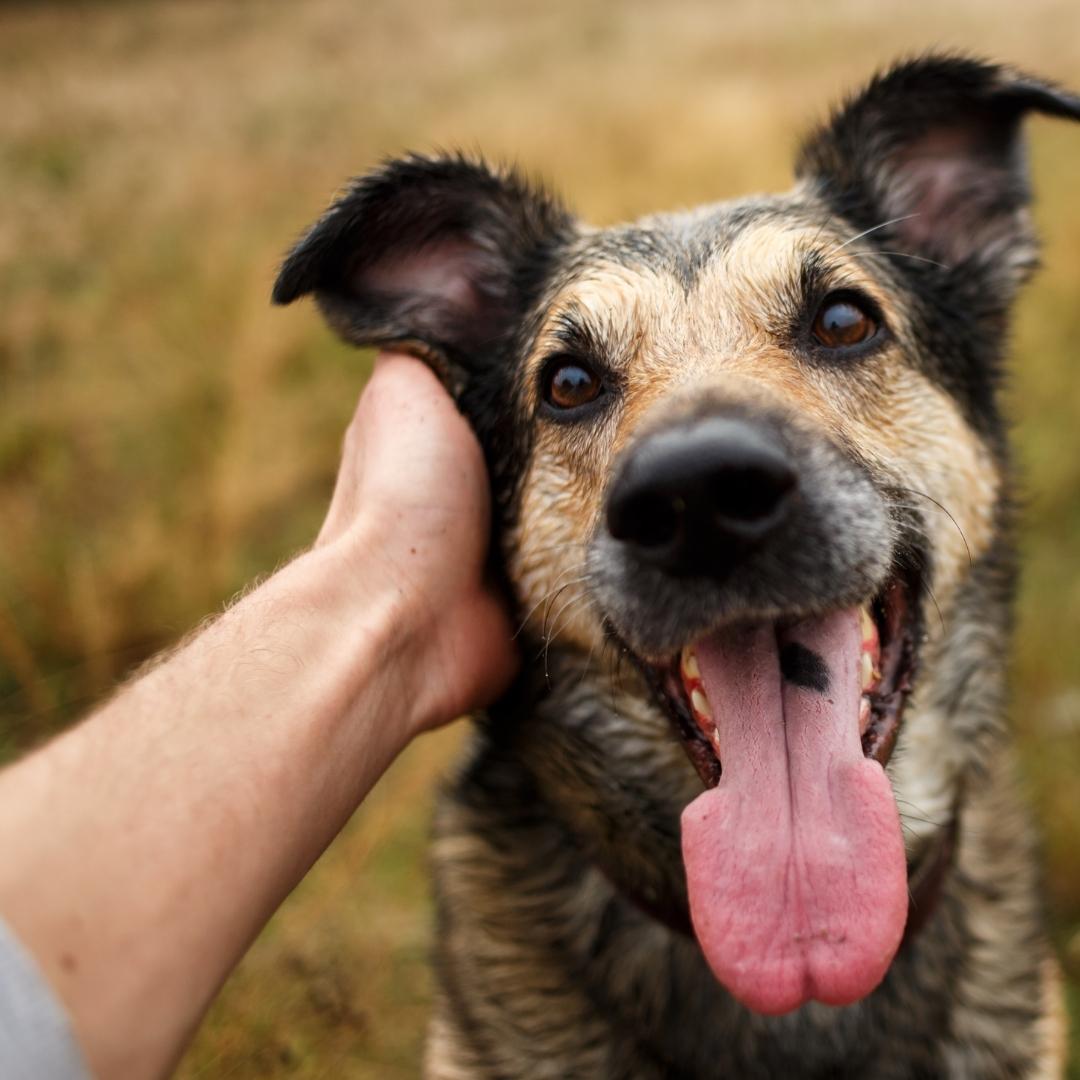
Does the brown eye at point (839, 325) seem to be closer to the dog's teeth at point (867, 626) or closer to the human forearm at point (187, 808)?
the dog's teeth at point (867, 626)

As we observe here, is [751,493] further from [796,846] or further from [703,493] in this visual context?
[796,846]

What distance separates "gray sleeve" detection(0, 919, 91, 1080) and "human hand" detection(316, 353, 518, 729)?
114cm

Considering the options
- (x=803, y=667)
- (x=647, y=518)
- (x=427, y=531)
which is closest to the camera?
(x=647, y=518)

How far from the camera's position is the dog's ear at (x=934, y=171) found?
307 cm

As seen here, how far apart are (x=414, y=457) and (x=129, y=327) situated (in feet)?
19.2

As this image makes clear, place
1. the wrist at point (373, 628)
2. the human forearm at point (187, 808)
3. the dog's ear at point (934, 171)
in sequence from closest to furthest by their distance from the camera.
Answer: the human forearm at point (187, 808) < the wrist at point (373, 628) < the dog's ear at point (934, 171)

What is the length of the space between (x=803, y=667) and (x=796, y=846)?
388 millimetres

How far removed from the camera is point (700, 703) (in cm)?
238

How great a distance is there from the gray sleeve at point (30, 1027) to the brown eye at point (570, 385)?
1864 mm

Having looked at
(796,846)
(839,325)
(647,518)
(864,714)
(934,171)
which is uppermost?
(934,171)

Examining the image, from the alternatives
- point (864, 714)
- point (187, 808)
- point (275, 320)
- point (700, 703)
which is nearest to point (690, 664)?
point (700, 703)

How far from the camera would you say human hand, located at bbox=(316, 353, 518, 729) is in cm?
253

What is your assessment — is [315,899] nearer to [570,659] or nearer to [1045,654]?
[570,659]

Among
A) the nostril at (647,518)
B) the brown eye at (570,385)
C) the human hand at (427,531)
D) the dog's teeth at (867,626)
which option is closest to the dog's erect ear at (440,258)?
the human hand at (427,531)
